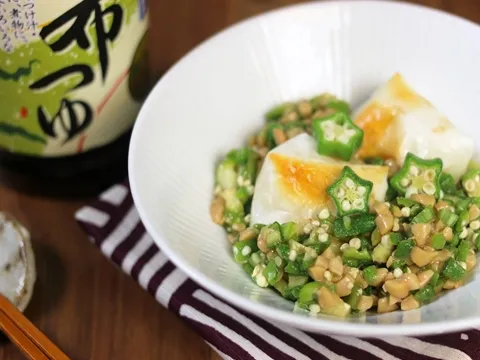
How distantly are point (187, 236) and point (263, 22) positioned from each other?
46cm

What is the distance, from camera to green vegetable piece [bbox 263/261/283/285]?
99cm

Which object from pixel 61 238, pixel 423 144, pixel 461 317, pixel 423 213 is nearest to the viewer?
pixel 461 317

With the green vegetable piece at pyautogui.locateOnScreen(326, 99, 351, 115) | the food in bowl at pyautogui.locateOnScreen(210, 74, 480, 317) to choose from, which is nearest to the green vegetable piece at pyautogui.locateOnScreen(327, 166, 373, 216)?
the food in bowl at pyautogui.locateOnScreen(210, 74, 480, 317)

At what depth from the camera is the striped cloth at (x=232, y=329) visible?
3.25 ft

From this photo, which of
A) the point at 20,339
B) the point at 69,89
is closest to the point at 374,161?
the point at 69,89

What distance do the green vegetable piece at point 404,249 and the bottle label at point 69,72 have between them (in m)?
0.56

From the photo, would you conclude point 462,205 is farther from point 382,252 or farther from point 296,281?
point 296,281

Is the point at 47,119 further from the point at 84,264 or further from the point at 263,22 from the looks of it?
the point at 263,22

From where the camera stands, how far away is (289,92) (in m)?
1.30

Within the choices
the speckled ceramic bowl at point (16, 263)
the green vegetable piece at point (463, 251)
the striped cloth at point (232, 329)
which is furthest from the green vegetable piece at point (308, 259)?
the speckled ceramic bowl at point (16, 263)

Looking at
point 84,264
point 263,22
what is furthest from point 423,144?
point 84,264

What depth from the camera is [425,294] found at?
955 millimetres

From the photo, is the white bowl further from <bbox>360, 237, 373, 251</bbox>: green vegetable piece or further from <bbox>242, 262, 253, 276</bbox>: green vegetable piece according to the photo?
<bbox>360, 237, 373, 251</bbox>: green vegetable piece

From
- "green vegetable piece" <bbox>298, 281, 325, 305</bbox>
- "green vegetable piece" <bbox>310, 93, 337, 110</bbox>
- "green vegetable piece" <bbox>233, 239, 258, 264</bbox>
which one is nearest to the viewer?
"green vegetable piece" <bbox>298, 281, 325, 305</bbox>
